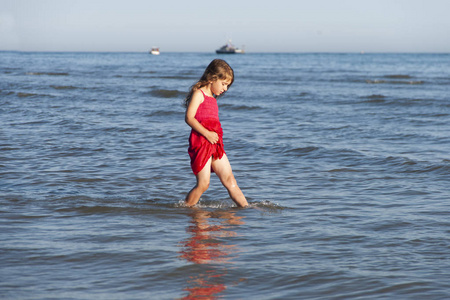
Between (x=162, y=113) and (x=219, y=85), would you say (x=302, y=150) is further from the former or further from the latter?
(x=162, y=113)

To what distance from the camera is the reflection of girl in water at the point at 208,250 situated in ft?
12.1

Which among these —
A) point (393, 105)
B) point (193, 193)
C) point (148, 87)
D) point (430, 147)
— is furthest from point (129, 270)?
point (148, 87)

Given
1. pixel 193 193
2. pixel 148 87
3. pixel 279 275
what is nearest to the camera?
pixel 279 275

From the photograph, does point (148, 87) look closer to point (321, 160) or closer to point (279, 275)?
point (321, 160)

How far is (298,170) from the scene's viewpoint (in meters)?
7.93

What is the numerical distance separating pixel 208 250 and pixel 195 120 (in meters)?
1.47

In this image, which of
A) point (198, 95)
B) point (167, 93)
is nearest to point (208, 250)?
point (198, 95)

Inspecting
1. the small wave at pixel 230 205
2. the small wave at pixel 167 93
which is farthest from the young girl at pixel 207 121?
the small wave at pixel 167 93

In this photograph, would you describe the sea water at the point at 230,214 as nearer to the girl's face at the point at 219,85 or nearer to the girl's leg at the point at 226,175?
the girl's leg at the point at 226,175

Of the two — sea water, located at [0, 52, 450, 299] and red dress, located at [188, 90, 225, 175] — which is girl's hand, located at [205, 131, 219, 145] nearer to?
red dress, located at [188, 90, 225, 175]

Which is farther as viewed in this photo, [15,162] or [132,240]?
[15,162]

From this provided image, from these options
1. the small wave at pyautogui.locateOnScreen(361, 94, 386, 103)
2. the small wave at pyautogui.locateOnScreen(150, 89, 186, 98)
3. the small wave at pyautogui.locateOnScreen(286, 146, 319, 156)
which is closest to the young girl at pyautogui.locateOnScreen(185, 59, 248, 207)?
the small wave at pyautogui.locateOnScreen(286, 146, 319, 156)

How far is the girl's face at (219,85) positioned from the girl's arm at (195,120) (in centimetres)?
15

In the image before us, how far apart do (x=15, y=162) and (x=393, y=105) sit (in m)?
12.8
